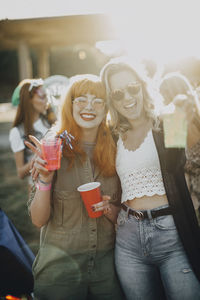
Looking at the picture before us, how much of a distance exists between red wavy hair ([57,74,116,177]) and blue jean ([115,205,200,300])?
440 millimetres

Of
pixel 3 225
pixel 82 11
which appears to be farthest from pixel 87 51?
pixel 3 225

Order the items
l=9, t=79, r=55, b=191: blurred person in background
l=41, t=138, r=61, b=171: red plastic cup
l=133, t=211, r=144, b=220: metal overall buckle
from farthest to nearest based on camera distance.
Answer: l=9, t=79, r=55, b=191: blurred person in background < l=133, t=211, r=144, b=220: metal overall buckle < l=41, t=138, r=61, b=171: red plastic cup

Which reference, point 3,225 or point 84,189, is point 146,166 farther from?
point 3,225

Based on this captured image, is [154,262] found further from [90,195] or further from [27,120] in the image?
[27,120]

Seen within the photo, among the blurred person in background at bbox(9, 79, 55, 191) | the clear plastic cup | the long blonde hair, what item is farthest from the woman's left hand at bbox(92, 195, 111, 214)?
the blurred person in background at bbox(9, 79, 55, 191)

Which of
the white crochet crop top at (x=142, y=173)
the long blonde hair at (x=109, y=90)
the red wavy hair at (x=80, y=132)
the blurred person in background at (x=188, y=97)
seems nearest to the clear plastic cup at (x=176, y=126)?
the blurred person in background at (x=188, y=97)

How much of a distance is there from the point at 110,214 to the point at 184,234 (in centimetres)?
54

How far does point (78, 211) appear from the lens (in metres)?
2.06

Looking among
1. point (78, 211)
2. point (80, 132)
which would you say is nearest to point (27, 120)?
point (80, 132)

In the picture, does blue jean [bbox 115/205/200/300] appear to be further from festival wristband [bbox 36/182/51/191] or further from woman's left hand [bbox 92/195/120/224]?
festival wristband [bbox 36/182/51/191]

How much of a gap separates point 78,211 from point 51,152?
0.56 metres

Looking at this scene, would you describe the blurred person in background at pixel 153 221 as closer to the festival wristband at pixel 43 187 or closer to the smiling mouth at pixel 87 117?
the smiling mouth at pixel 87 117

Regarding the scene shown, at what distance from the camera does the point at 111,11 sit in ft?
23.4

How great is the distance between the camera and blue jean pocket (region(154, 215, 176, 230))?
1814 mm
